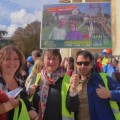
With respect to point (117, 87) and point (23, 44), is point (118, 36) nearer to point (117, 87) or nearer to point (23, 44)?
point (117, 87)

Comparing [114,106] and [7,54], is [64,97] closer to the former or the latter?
[114,106]

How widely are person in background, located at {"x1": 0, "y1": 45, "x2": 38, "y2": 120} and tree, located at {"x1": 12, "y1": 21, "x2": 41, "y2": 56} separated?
43.5 metres

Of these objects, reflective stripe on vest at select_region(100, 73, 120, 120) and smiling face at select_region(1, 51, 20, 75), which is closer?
smiling face at select_region(1, 51, 20, 75)

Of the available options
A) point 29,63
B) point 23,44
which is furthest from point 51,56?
point 23,44

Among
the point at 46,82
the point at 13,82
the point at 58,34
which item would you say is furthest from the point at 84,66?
the point at 58,34

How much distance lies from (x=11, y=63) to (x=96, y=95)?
3.38 feet

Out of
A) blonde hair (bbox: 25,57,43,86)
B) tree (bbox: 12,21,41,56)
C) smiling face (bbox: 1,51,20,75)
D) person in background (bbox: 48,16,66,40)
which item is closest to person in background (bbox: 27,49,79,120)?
blonde hair (bbox: 25,57,43,86)

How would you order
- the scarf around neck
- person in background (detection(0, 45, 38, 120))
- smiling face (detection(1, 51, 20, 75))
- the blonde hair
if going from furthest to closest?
the blonde hair < the scarf around neck < smiling face (detection(1, 51, 20, 75)) < person in background (detection(0, 45, 38, 120))

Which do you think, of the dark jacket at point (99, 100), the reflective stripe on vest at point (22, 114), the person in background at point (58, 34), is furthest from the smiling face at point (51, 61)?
the person in background at point (58, 34)

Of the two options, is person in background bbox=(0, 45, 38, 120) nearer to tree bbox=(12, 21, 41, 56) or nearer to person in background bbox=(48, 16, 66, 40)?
person in background bbox=(48, 16, 66, 40)

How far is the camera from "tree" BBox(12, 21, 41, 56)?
4747 cm

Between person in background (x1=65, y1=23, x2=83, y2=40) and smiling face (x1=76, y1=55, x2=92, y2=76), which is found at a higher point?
person in background (x1=65, y1=23, x2=83, y2=40)

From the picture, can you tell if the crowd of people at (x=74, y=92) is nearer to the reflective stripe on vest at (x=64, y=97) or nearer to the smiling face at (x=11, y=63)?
the reflective stripe on vest at (x=64, y=97)

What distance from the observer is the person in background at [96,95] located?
3414 mm
